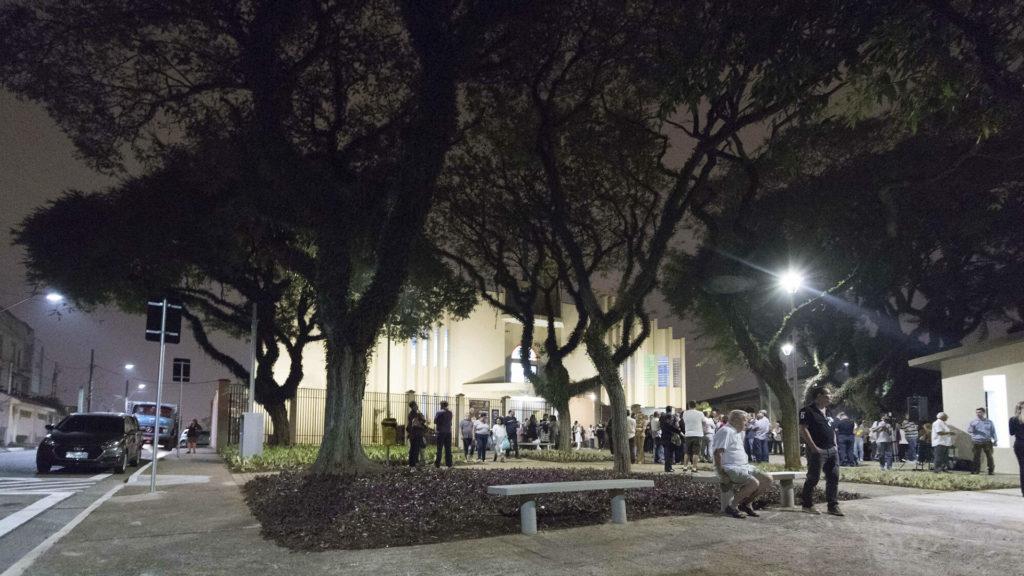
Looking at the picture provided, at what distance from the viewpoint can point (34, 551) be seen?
701 cm

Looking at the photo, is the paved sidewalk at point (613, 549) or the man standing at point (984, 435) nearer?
the paved sidewalk at point (613, 549)

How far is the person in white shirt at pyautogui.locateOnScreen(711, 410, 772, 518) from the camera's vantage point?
905 cm

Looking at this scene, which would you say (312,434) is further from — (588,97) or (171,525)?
A: (171,525)

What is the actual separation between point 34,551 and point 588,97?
12.9 m

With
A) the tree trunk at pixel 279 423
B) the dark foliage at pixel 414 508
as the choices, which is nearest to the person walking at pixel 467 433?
the tree trunk at pixel 279 423

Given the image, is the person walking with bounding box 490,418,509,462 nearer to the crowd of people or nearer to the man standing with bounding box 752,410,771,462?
the crowd of people

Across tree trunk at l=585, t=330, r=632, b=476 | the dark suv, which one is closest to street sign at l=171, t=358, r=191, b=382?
the dark suv

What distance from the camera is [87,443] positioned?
1636 cm

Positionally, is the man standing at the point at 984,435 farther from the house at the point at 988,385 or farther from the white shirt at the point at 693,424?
the white shirt at the point at 693,424

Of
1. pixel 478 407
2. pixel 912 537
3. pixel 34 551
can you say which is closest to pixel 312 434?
pixel 478 407

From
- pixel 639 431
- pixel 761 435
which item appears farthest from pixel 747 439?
pixel 639 431

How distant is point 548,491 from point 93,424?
14.2 metres

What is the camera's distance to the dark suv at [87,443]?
53.4 ft

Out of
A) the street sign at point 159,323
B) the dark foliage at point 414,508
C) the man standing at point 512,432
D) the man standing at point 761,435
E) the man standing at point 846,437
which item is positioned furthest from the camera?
the man standing at point 512,432
